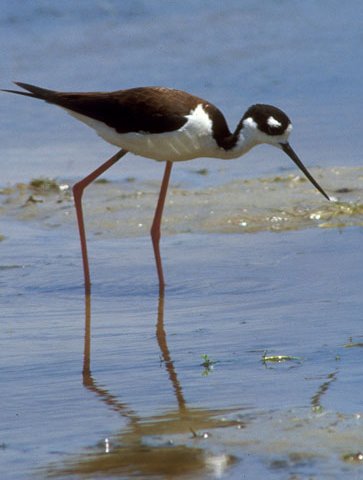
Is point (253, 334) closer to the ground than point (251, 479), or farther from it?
closer to the ground

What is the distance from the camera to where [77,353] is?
550cm

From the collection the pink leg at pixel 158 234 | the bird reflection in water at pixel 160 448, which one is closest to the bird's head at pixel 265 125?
the pink leg at pixel 158 234

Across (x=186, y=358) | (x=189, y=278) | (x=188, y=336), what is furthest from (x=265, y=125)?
(x=186, y=358)

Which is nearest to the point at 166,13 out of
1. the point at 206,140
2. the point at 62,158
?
the point at 62,158

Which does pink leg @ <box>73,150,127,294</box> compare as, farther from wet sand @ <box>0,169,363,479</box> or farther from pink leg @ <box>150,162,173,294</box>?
pink leg @ <box>150,162,173,294</box>

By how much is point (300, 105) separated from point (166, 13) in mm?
3794

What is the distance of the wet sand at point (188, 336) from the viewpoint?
4133mm

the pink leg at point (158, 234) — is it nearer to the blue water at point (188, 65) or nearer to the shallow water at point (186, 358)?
the shallow water at point (186, 358)

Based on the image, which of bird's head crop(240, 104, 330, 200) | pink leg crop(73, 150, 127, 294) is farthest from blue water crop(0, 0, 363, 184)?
A: bird's head crop(240, 104, 330, 200)

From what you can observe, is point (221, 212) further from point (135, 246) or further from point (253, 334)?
point (253, 334)

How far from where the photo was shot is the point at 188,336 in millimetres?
5719

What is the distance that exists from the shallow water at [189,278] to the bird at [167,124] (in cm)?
56

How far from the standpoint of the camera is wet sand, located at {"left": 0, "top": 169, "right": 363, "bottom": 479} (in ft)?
13.6

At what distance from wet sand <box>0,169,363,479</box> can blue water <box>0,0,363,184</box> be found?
1.22 meters
